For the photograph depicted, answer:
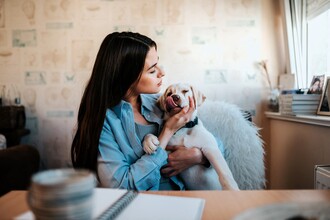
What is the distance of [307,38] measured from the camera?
199 centimetres

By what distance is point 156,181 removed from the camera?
1.02m

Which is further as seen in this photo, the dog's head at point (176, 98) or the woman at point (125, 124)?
the dog's head at point (176, 98)

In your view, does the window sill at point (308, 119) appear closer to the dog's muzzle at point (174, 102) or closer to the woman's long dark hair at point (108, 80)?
the dog's muzzle at point (174, 102)

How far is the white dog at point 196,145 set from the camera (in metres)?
1.15

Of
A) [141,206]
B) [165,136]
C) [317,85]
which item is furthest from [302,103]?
[141,206]

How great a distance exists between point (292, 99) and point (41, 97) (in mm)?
1904

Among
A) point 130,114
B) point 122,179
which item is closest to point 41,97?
point 130,114

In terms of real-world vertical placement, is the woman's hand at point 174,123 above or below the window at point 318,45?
below

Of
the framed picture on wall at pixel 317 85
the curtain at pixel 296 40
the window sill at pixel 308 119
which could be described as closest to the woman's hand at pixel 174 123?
the window sill at pixel 308 119

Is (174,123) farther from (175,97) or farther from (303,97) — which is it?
(303,97)

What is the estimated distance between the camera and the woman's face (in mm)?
1153

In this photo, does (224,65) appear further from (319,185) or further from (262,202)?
(262,202)

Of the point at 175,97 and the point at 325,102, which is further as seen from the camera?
the point at 325,102

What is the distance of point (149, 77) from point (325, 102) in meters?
0.97
